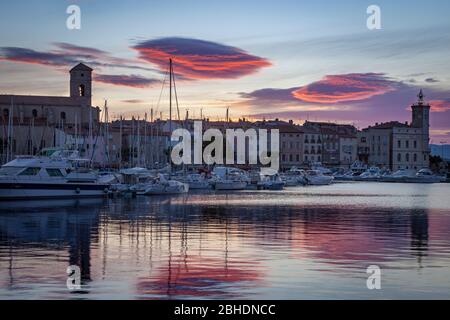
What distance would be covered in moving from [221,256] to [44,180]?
37.6 metres

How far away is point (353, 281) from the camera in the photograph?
18344 millimetres

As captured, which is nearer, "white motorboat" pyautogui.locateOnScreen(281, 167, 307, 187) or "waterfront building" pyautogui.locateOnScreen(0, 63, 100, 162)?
"waterfront building" pyautogui.locateOnScreen(0, 63, 100, 162)

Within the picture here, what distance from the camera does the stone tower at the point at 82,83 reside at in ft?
Answer: 413

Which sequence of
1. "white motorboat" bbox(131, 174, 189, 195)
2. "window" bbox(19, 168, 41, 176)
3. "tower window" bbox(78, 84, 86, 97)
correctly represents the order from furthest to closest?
1. "tower window" bbox(78, 84, 86, 97)
2. "white motorboat" bbox(131, 174, 189, 195)
3. "window" bbox(19, 168, 41, 176)

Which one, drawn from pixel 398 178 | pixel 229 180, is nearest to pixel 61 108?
pixel 229 180

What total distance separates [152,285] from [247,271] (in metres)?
3.10

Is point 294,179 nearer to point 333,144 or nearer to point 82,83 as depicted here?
point 82,83

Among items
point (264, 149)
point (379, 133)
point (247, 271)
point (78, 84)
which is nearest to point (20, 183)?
point (247, 271)

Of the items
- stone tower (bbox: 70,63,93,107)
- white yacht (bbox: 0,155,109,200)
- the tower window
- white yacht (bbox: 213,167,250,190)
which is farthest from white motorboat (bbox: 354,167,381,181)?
white yacht (bbox: 0,155,109,200)

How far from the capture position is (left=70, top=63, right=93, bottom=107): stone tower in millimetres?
126000

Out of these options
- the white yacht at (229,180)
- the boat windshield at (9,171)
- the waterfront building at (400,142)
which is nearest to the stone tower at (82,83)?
the white yacht at (229,180)

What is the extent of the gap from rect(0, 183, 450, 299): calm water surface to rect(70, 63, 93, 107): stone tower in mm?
86547

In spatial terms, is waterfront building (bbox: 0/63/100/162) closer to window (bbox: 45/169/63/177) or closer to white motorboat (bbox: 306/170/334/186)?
white motorboat (bbox: 306/170/334/186)

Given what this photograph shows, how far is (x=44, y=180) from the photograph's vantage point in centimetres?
5862
